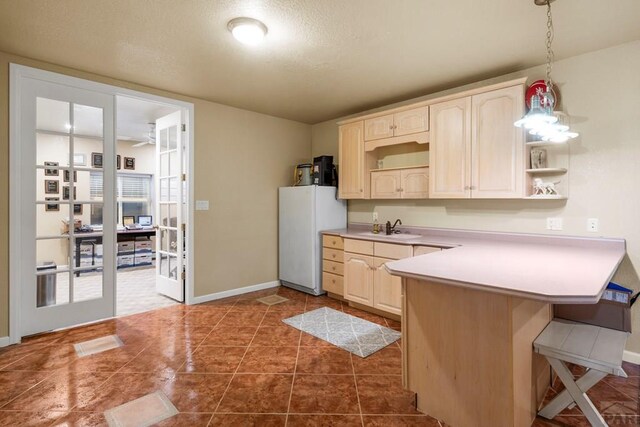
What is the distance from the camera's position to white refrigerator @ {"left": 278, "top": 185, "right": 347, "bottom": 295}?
4.08 meters

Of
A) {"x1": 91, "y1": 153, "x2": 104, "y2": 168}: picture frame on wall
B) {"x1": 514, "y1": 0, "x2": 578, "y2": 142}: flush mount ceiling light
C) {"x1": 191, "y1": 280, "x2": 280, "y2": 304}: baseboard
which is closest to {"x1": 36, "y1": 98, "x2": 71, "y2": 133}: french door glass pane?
{"x1": 91, "y1": 153, "x2": 104, "y2": 168}: picture frame on wall

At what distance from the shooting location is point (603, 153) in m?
2.50

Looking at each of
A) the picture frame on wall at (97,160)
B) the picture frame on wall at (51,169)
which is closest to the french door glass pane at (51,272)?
the picture frame on wall at (51,169)

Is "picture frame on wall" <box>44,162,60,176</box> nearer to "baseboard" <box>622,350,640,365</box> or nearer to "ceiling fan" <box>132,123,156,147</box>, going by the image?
"ceiling fan" <box>132,123,156,147</box>

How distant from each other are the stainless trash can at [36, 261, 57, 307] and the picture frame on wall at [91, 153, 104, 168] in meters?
0.97

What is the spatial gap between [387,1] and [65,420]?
3.04m

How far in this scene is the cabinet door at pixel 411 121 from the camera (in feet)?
10.9

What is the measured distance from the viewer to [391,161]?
3.96m

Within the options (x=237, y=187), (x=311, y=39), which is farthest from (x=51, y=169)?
(x=311, y=39)

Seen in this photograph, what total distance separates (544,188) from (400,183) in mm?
1382

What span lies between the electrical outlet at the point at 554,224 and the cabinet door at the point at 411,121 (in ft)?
4.53

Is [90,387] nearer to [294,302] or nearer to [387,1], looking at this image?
[294,302]

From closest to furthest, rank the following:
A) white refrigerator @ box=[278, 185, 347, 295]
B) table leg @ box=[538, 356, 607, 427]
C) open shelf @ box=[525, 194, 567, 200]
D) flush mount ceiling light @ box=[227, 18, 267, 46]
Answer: table leg @ box=[538, 356, 607, 427]
flush mount ceiling light @ box=[227, 18, 267, 46]
open shelf @ box=[525, 194, 567, 200]
white refrigerator @ box=[278, 185, 347, 295]

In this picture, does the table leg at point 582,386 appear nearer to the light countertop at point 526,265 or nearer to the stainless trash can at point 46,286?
the light countertop at point 526,265
